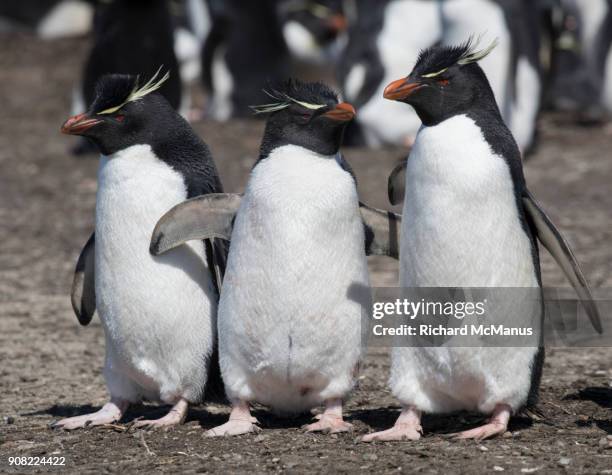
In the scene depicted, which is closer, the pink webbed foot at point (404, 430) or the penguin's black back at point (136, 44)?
the pink webbed foot at point (404, 430)

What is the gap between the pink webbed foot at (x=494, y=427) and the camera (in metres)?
4.39

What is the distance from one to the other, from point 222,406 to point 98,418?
20.8 inches

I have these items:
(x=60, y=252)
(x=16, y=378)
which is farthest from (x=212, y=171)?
(x=60, y=252)

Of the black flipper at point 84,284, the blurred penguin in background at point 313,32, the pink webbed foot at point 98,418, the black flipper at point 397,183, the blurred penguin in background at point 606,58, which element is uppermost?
the blurred penguin in background at point 313,32

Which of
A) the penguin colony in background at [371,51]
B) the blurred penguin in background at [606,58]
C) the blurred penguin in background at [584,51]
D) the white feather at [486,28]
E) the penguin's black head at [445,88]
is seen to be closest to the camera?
the penguin's black head at [445,88]

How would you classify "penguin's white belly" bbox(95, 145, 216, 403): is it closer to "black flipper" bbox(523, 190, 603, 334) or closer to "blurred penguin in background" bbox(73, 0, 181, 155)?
"black flipper" bbox(523, 190, 603, 334)

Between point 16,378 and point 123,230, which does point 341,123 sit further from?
point 16,378

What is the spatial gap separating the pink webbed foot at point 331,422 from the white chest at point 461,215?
0.54 m

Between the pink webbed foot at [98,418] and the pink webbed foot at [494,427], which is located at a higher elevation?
the pink webbed foot at [494,427]

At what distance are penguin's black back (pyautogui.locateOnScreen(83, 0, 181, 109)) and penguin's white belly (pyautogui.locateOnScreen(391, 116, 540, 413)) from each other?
7065 millimetres

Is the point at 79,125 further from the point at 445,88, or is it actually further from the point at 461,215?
the point at 461,215

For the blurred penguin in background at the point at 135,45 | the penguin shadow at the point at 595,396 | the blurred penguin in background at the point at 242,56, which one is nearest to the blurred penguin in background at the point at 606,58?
the blurred penguin in background at the point at 242,56

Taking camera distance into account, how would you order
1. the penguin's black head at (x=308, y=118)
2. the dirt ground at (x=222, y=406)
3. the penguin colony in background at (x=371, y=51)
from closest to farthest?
the dirt ground at (x=222, y=406), the penguin's black head at (x=308, y=118), the penguin colony in background at (x=371, y=51)

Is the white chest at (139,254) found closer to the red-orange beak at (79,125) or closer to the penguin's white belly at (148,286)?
the penguin's white belly at (148,286)
